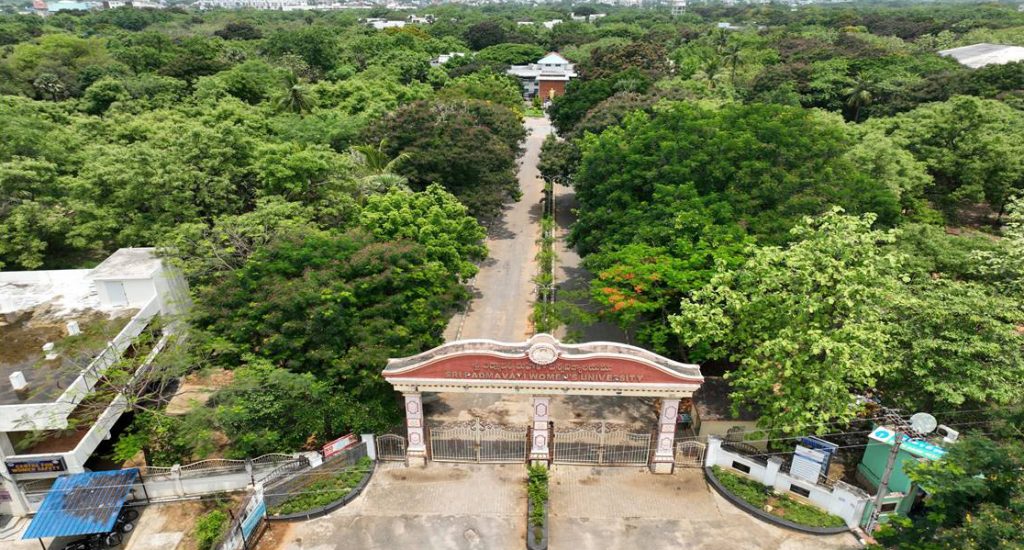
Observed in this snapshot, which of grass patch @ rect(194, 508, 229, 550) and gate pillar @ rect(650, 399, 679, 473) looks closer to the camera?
grass patch @ rect(194, 508, 229, 550)

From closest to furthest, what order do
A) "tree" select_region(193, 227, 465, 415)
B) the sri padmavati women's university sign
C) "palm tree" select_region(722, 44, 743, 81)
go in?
the sri padmavati women's university sign, "tree" select_region(193, 227, 465, 415), "palm tree" select_region(722, 44, 743, 81)

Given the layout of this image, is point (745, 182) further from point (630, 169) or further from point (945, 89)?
point (945, 89)

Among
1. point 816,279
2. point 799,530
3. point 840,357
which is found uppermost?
point 816,279

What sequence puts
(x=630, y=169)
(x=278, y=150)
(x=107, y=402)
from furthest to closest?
(x=278, y=150)
(x=630, y=169)
(x=107, y=402)

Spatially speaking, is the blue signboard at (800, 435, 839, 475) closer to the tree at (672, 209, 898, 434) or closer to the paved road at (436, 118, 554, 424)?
the tree at (672, 209, 898, 434)

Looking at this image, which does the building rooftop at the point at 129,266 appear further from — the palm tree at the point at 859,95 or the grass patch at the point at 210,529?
the palm tree at the point at 859,95

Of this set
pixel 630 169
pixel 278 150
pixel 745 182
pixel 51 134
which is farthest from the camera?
pixel 51 134

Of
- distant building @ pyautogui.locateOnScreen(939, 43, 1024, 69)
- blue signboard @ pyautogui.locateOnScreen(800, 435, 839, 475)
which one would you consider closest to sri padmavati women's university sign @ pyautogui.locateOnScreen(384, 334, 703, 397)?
blue signboard @ pyautogui.locateOnScreen(800, 435, 839, 475)

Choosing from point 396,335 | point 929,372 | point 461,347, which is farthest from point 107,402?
point 929,372

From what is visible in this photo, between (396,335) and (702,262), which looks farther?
(702,262)
